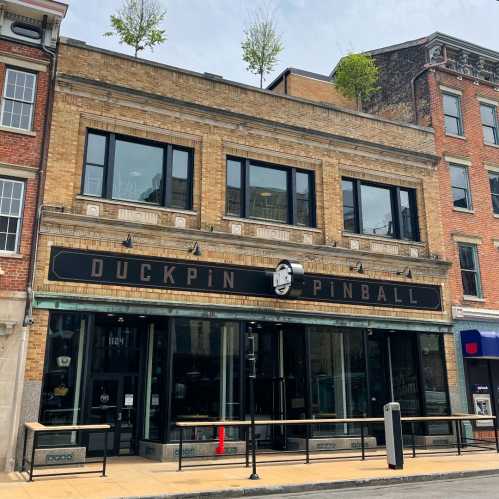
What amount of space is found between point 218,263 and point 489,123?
13.9m

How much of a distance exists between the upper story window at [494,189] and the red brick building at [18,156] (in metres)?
16.4

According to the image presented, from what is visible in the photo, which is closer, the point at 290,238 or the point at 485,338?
the point at 290,238

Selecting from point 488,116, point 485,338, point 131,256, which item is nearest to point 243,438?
point 131,256

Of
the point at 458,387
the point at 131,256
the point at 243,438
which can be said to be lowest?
the point at 243,438

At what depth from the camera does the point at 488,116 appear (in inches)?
889

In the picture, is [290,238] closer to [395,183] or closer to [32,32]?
[395,183]

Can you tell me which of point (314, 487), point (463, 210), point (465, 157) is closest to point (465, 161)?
point (465, 157)

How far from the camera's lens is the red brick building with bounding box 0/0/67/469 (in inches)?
494

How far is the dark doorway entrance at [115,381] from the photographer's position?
46.9ft

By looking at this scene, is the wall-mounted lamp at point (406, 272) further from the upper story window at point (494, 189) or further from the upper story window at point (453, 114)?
the upper story window at point (453, 114)

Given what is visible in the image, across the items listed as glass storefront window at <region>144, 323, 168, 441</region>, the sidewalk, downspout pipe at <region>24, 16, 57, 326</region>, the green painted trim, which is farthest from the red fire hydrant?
downspout pipe at <region>24, 16, 57, 326</region>

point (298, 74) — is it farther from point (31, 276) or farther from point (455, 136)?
point (31, 276)

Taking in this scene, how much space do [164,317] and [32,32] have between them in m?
8.32

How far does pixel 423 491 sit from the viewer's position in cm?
1024
